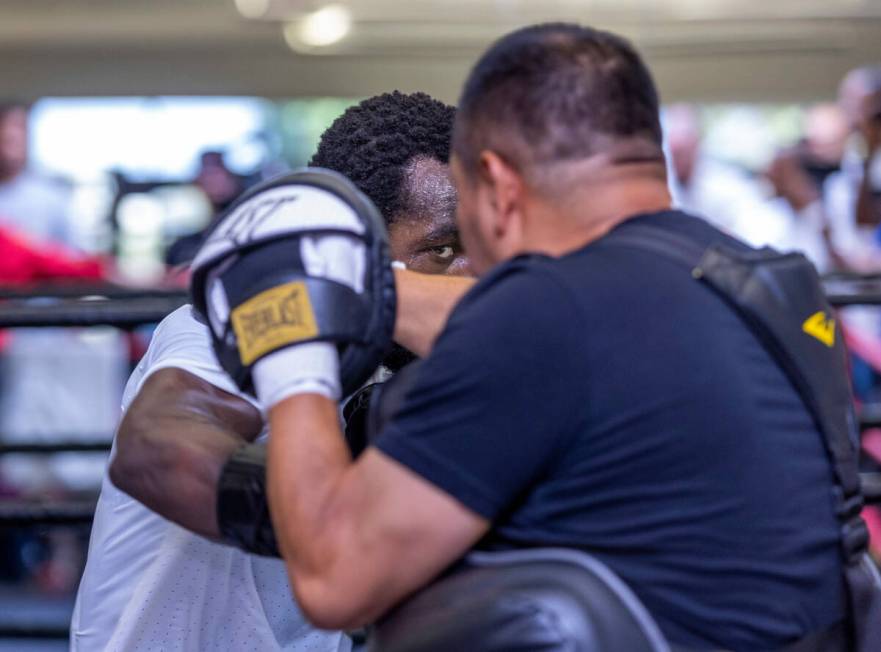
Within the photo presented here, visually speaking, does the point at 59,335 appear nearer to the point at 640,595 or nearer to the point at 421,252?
the point at 421,252

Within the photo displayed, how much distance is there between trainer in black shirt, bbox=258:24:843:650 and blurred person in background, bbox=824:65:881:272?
Answer: 3655 mm

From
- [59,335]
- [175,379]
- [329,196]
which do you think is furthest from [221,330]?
[59,335]

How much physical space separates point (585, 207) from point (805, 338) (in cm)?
28

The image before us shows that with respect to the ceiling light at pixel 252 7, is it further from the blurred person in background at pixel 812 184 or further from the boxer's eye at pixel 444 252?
the boxer's eye at pixel 444 252

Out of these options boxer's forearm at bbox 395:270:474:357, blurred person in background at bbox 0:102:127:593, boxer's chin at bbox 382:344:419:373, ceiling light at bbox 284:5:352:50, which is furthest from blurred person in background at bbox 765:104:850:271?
ceiling light at bbox 284:5:352:50

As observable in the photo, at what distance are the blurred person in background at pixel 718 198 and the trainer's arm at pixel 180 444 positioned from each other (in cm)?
513

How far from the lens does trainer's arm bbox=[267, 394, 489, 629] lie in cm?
128

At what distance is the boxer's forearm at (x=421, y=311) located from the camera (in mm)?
1781

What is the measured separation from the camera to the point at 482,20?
11.3m

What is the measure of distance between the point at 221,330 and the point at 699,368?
1.82ft

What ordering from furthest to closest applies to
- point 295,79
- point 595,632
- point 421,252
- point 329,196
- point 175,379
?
point 295,79 → point 421,252 → point 175,379 → point 329,196 → point 595,632

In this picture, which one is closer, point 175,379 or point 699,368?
point 699,368

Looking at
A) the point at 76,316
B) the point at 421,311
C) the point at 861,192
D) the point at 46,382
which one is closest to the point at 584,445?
the point at 421,311

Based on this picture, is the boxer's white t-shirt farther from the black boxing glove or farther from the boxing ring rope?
the boxing ring rope
